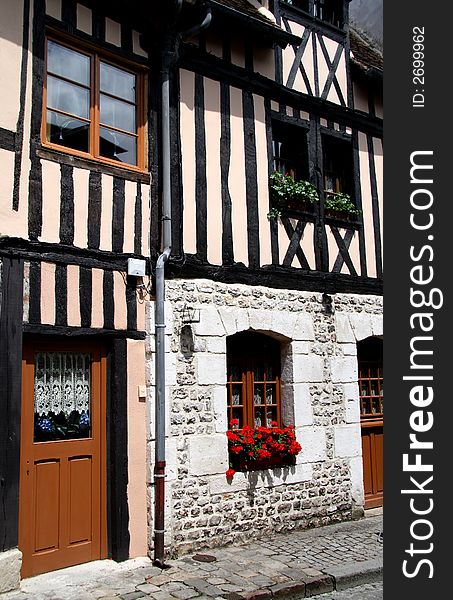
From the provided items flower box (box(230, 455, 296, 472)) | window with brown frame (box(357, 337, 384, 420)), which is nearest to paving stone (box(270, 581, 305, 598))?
flower box (box(230, 455, 296, 472))

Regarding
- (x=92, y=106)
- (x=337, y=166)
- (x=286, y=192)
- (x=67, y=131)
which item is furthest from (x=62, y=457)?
(x=337, y=166)

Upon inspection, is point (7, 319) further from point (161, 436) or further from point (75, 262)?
point (161, 436)

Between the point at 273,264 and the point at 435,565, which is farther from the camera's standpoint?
the point at 273,264

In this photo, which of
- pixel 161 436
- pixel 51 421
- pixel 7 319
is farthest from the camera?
pixel 161 436

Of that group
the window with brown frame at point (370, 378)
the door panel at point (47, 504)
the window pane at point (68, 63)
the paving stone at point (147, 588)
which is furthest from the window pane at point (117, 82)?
the paving stone at point (147, 588)

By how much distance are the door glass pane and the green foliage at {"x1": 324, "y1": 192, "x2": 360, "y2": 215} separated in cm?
357

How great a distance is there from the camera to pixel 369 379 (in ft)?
26.3

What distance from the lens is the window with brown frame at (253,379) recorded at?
6691 millimetres

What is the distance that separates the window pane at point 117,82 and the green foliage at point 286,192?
5.99 ft

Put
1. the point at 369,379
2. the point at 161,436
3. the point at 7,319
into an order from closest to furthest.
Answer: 1. the point at 7,319
2. the point at 161,436
3. the point at 369,379

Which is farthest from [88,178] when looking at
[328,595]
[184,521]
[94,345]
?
[328,595]

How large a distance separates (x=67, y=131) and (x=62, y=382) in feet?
6.98

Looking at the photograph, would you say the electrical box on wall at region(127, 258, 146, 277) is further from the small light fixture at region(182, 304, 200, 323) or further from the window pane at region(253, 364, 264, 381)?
the window pane at region(253, 364, 264, 381)

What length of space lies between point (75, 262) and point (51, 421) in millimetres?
1307
